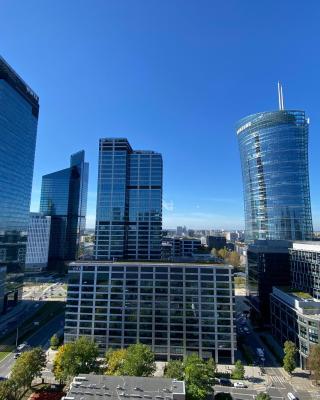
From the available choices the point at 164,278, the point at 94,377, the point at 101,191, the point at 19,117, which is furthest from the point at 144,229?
the point at 94,377

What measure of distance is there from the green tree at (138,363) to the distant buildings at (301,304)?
4490 centimetres

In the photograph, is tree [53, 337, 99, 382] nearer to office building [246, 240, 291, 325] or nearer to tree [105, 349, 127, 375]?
tree [105, 349, 127, 375]

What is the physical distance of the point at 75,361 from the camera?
63.7 metres

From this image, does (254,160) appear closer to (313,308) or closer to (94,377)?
(313,308)

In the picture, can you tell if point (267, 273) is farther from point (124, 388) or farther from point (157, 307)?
point (124, 388)

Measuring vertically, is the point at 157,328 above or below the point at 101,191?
below

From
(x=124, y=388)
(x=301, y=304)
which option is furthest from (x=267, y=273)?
(x=124, y=388)

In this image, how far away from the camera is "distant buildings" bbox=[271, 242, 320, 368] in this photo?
78.4 metres

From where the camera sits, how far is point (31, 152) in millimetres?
146500

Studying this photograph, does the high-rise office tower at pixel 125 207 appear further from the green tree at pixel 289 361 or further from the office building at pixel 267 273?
the green tree at pixel 289 361

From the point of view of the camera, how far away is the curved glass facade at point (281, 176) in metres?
168

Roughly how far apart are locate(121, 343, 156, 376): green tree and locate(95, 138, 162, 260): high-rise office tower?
270 feet

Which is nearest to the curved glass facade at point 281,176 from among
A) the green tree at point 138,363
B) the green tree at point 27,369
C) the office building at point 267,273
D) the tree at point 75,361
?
the office building at point 267,273

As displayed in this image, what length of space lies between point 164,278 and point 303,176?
402 feet
